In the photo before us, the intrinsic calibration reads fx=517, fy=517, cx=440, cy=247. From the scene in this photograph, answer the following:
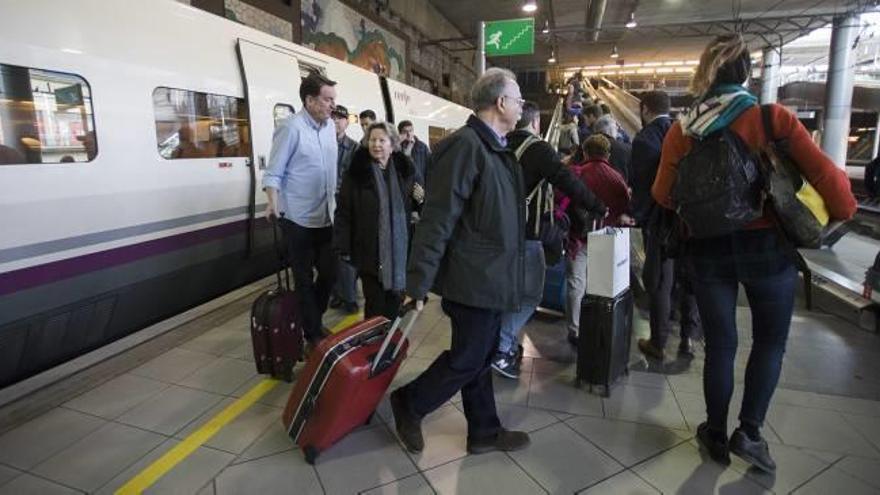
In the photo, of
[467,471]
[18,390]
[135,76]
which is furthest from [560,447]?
[135,76]

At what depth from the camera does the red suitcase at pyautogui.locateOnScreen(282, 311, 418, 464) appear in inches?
91.7

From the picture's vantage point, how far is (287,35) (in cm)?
1025

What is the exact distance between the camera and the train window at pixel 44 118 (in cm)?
284

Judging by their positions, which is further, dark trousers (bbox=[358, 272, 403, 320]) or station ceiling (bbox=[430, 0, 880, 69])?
station ceiling (bbox=[430, 0, 880, 69])

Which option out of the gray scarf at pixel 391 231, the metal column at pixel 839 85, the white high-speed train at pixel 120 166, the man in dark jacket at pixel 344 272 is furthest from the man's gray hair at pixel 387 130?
the metal column at pixel 839 85

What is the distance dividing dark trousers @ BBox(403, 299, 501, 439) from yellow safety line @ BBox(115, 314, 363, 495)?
41.5 inches

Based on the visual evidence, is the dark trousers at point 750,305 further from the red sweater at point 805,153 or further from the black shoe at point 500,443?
the black shoe at point 500,443

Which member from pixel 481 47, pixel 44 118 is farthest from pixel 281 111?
pixel 481 47

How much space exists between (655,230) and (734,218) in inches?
22.4

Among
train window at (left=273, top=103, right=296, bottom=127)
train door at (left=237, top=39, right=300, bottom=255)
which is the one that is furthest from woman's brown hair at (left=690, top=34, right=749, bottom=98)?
train window at (left=273, top=103, right=296, bottom=127)

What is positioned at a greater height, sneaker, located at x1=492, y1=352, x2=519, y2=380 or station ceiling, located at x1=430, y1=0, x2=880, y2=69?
station ceiling, located at x1=430, y1=0, x2=880, y2=69

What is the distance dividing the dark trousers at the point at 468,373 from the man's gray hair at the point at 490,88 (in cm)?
86

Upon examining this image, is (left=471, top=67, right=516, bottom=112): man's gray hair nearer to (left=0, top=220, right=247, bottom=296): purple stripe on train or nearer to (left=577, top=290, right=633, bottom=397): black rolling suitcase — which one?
(left=577, top=290, right=633, bottom=397): black rolling suitcase

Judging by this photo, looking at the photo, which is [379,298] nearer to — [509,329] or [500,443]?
[509,329]
